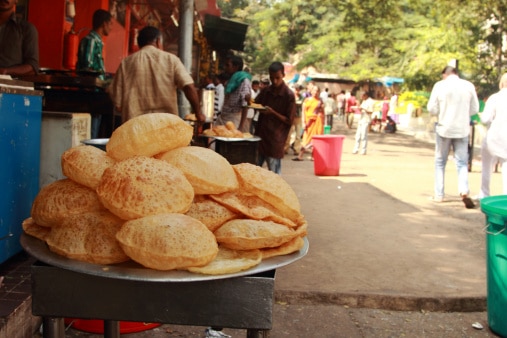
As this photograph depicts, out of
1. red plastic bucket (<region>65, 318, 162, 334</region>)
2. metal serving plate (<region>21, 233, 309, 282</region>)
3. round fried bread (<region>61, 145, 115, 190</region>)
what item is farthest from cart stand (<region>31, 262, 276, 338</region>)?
red plastic bucket (<region>65, 318, 162, 334</region>)

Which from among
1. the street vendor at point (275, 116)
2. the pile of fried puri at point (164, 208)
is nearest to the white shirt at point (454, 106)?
the street vendor at point (275, 116)

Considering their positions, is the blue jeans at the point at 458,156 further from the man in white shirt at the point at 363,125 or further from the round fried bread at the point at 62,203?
the round fried bread at the point at 62,203

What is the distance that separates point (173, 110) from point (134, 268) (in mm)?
3979

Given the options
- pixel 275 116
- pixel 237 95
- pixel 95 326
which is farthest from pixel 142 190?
pixel 237 95

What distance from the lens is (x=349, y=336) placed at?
12.8 ft

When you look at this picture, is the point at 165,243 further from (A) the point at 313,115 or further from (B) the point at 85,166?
(A) the point at 313,115

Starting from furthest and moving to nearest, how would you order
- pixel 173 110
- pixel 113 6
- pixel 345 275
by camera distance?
pixel 113 6
pixel 173 110
pixel 345 275

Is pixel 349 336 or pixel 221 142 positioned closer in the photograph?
pixel 349 336

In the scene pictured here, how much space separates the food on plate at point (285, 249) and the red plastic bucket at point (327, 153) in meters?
9.54

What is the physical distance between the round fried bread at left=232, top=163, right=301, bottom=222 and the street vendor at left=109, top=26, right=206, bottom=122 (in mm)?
3434

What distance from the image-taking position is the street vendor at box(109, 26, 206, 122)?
5.42 metres

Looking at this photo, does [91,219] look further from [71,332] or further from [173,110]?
[173,110]

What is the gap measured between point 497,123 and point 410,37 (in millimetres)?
24958

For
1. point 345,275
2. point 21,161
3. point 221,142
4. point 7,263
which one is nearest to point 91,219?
point 21,161
